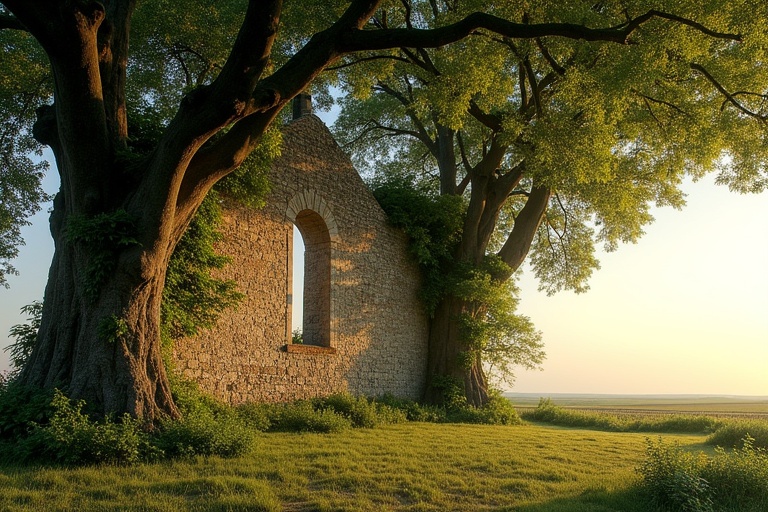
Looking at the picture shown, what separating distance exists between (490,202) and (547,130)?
4.24m

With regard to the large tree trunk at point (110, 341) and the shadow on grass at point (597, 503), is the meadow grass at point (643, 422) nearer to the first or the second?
the shadow on grass at point (597, 503)

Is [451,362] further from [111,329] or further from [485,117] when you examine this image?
[111,329]

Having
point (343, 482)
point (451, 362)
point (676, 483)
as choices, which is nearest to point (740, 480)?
point (676, 483)

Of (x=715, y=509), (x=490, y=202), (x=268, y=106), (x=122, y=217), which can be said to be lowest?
(x=715, y=509)

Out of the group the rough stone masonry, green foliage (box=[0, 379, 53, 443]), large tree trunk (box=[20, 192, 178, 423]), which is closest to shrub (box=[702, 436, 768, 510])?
large tree trunk (box=[20, 192, 178, 423])

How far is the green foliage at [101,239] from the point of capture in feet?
23.0

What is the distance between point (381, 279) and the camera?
1395 centimetres

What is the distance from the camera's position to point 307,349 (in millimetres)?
11719

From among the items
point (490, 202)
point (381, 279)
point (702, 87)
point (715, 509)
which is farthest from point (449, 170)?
point (715, 509)

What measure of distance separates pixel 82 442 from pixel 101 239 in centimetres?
236

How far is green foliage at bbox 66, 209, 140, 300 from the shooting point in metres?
7.01

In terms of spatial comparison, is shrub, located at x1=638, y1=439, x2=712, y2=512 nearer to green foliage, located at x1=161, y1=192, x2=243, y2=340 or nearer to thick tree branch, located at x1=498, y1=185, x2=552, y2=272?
green foliage, located at x1=161, y1=192, x2=243, y2=340

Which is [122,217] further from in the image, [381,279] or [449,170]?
[449,170]

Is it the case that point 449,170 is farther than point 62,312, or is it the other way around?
point 449,170
